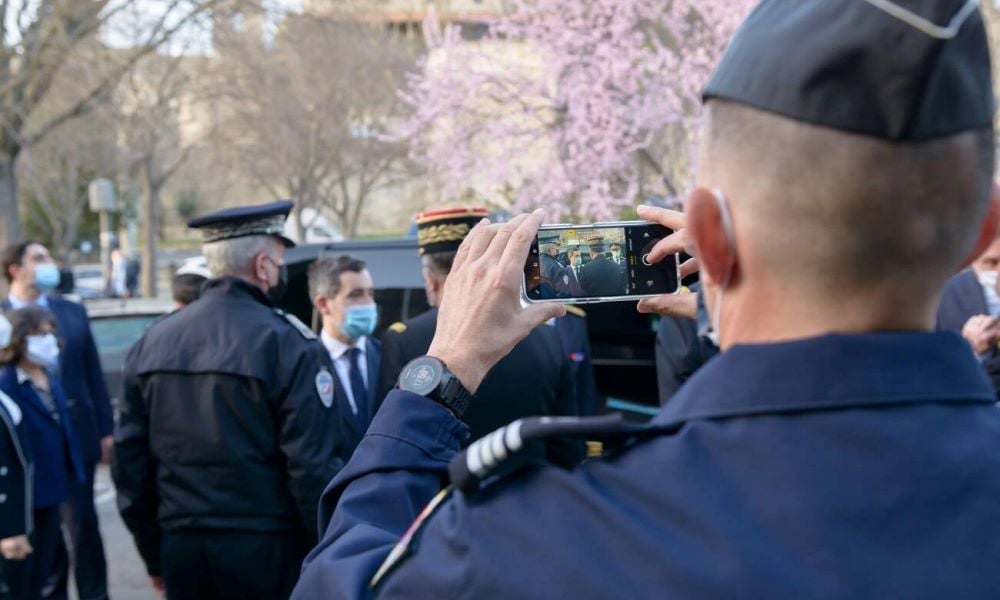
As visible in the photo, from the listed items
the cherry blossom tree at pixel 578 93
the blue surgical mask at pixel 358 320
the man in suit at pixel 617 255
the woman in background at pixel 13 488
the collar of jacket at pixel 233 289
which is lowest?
the woman in background at pixel 13 488

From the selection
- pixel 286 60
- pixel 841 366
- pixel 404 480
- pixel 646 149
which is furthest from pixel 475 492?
pixel 286 60

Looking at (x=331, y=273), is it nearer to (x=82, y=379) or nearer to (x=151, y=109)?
(x=82, y=379)

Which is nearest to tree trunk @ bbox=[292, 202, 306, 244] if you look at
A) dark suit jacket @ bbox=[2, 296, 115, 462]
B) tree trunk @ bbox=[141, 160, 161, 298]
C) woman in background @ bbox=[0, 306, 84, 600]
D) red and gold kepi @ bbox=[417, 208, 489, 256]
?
tree trunk @ bbox=[141, 160, 161, 298]

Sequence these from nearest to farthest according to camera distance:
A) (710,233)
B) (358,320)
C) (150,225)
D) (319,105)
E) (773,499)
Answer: (773,499) → (710,233) → (358,320) → (319,105) → (150,225)

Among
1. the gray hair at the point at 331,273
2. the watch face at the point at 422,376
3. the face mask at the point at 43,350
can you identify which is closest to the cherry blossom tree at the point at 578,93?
the gray hair at the point at 331,273

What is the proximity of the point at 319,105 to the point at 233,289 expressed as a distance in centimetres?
2024

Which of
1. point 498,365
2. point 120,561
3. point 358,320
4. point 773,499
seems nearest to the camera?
point 773,499

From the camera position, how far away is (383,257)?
6.85 metres

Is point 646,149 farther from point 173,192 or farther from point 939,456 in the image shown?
point 173,192

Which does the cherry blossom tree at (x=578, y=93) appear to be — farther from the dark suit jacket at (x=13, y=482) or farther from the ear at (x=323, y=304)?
the dark suit jacket at (x=13, y=482)

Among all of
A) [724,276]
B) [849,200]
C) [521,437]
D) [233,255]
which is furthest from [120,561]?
[849,200]

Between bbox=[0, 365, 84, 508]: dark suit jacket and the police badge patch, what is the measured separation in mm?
2210

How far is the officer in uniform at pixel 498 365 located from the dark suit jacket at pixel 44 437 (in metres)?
2.54

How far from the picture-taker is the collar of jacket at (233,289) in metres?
4.00
